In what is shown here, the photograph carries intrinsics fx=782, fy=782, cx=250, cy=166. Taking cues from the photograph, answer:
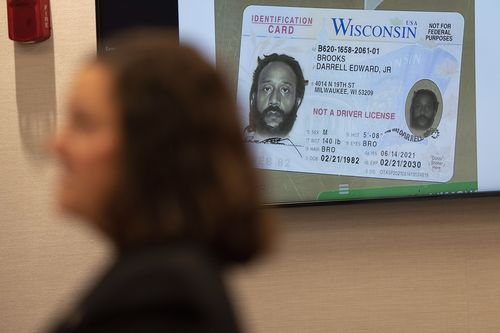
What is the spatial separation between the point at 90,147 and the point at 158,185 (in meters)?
0.09

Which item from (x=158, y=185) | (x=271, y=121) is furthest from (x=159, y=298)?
(x=271, y=121)

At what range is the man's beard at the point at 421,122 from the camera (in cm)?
261

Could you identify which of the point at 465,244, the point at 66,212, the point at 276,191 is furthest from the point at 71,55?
the point at 66,212

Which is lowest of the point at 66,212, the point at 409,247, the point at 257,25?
the point at 409,247

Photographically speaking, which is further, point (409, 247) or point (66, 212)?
point (409, 247)

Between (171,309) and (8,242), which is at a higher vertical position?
(171,309)

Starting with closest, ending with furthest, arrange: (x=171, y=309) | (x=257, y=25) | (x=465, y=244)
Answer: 1. (x=171, y=309)
2. (x=257, y=25)
3. (x=465, y=244)

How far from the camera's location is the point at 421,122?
2.61 metres

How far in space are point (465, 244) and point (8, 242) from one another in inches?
61.7

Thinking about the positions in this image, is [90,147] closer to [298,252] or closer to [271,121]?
[271,121]

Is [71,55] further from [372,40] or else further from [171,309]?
[171,309]

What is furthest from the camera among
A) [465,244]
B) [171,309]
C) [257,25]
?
[465,244]

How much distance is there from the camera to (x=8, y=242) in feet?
8.68

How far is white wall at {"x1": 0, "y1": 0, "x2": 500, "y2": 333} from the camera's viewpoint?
2615 mm
